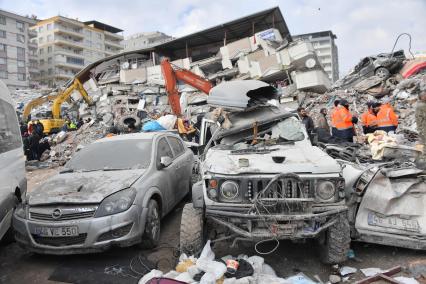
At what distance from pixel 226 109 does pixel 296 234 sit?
9.03ft

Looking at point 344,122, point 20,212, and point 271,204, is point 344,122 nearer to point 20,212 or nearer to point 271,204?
point 271,204

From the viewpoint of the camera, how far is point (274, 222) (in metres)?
3.80

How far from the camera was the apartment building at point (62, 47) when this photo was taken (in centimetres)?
7275

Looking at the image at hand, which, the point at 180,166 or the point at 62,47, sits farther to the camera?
the point at 62,47

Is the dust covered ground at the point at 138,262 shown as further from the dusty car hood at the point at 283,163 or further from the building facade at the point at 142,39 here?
the building facade at the point at 142,39

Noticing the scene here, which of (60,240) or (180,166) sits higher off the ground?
(180,166)

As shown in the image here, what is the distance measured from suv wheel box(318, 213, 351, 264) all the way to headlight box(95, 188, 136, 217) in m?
2.35

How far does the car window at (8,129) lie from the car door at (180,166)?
247 centimetres

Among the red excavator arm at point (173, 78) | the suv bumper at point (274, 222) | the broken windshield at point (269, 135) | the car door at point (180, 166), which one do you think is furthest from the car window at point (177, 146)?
the red excavator arm at point (173, 78)

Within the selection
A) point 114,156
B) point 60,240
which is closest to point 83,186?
point 60,240

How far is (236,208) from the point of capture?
393 centimetres

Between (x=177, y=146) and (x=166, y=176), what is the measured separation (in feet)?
4.30

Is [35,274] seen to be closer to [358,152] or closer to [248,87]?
[248,87]

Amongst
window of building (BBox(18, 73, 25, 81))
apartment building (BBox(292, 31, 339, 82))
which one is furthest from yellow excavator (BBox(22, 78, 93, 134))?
apartment building (BBox(292, 31, 339, 82))
